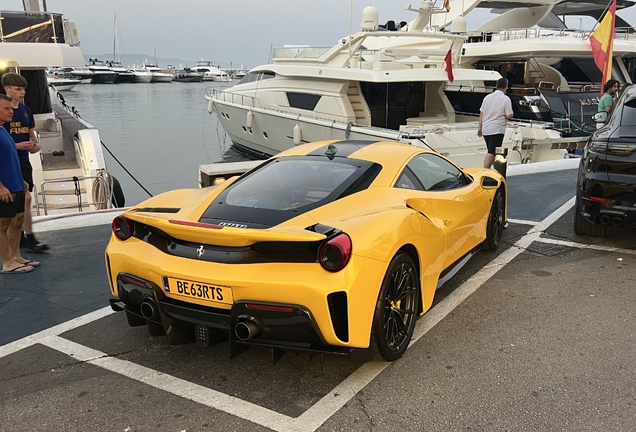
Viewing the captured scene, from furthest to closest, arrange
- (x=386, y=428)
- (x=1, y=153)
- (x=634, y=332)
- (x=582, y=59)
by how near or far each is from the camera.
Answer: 1. (x=582, y=59)
2. (x=1, y=153)
3. (x=634, y=332)
4. (x=386, y=428)

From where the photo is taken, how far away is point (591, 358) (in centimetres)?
349

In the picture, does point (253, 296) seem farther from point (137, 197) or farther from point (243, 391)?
point (137, 197)

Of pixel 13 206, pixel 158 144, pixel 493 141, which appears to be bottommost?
pixel 158 144

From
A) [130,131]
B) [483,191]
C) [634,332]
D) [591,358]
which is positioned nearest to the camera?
[591,358]

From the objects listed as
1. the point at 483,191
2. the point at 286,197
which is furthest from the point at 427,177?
the point at 286,197

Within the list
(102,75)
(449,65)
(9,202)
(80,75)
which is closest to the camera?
(9,202)

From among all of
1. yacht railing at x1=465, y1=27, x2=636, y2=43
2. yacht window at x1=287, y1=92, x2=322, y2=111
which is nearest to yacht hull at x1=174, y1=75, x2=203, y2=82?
yacht railing at x1=465, y1=27, x2=636, y2=43

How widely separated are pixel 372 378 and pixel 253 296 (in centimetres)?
91

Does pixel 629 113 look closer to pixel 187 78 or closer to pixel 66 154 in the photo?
pixel 66 154

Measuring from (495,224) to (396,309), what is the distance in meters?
2.63

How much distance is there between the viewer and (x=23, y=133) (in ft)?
19.3

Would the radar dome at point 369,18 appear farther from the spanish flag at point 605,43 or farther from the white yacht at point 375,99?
the spanish flag at point 605,43

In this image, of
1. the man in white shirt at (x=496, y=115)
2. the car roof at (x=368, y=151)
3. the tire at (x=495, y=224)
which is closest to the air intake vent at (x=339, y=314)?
the car roof at (x=368, y=151)

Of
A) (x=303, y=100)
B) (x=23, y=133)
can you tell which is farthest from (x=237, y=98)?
(x=23, y=133)
